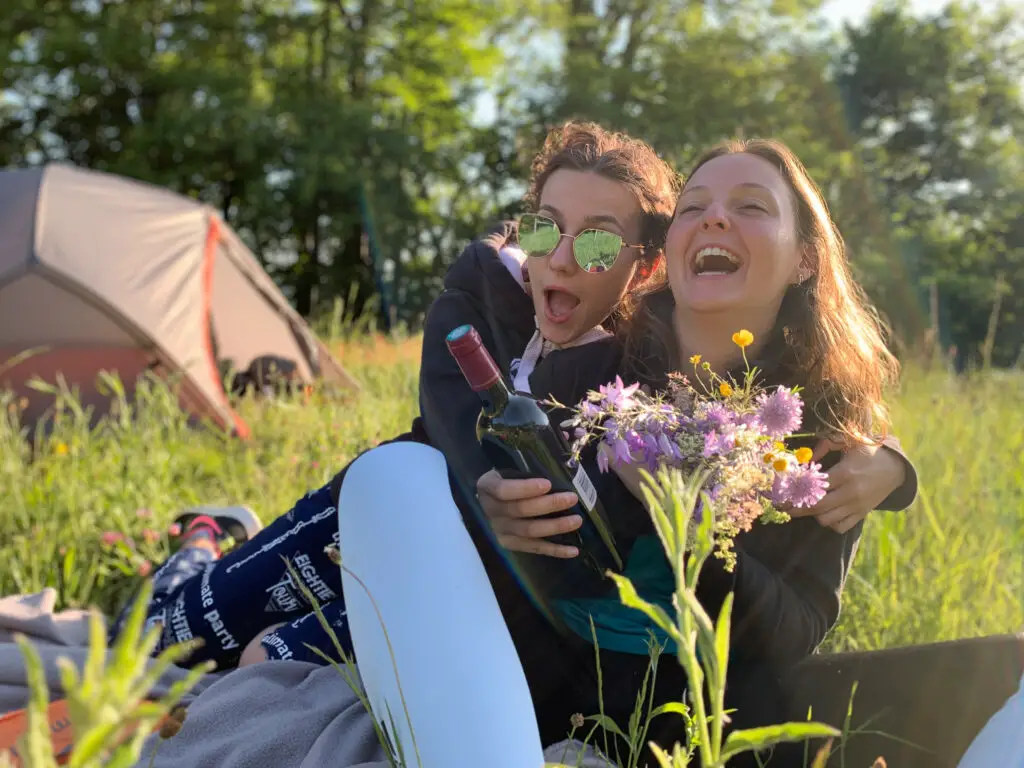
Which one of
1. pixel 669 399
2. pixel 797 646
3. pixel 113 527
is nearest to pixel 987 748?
pixel 797 646

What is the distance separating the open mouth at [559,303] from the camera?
1.77 m

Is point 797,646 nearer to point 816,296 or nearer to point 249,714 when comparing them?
point 816,296

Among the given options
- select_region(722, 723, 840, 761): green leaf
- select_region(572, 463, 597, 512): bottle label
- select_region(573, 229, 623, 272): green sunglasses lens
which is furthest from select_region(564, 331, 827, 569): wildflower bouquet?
select_region(573, 229, 623, 272): green sunglasses lens

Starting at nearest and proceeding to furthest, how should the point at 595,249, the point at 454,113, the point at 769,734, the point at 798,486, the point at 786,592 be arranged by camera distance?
the point at 769,734 < the point at 798,486 < the point at 786,592 < the point at 595,249 < the point at 454,113

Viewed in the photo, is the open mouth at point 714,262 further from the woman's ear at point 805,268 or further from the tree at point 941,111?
the tree at point 941,111

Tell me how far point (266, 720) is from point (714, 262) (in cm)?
122

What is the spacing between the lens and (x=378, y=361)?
6.77 m

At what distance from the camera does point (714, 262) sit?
1.52 metres

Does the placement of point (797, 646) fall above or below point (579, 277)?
below

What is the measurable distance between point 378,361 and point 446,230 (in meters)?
10.8

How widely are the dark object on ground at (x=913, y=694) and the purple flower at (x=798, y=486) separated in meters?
0.60

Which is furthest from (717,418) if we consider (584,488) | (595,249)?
(595,249)

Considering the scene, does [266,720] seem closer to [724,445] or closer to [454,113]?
[724,445]

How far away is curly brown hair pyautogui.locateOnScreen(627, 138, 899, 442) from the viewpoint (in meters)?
1.54
